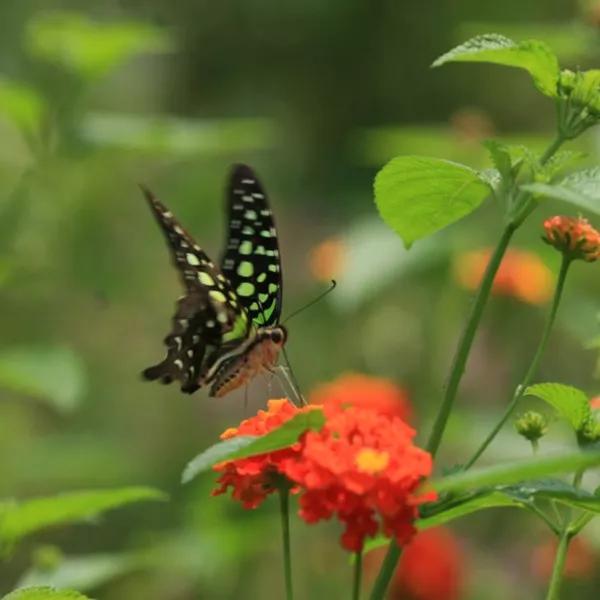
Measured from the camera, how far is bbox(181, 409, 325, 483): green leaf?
928 mm

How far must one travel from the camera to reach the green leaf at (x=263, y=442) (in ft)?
3.04

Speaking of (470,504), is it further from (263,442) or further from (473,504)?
(263,442)

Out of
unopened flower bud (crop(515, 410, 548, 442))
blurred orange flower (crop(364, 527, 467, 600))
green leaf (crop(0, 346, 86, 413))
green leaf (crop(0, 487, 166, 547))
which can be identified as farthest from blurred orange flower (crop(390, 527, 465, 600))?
unopened flower bud (crop(515, 410, 548, 442))

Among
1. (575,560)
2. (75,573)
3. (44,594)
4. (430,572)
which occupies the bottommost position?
(430,572)

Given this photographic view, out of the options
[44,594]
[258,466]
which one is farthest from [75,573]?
[258,466]

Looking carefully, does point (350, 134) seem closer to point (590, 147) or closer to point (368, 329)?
point (368, 329)

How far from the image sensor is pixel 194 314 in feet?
4.36

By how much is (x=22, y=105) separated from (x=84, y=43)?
0.19 metres

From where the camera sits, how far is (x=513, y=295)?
2.40 m

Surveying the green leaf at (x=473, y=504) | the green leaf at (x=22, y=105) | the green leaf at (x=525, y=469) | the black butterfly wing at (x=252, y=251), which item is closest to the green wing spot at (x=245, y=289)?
the black butterfly wing at (x=252, y=251)

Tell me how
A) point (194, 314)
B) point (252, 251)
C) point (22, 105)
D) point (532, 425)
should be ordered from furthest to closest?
point (22, 105), point (252, 251), point (194, 314), point (532, 425)

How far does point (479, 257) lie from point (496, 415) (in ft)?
0.90

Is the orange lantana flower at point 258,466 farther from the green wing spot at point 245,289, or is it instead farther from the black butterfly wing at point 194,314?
the green wing spot at point 245,289

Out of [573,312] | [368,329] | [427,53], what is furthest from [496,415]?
[427,53]
